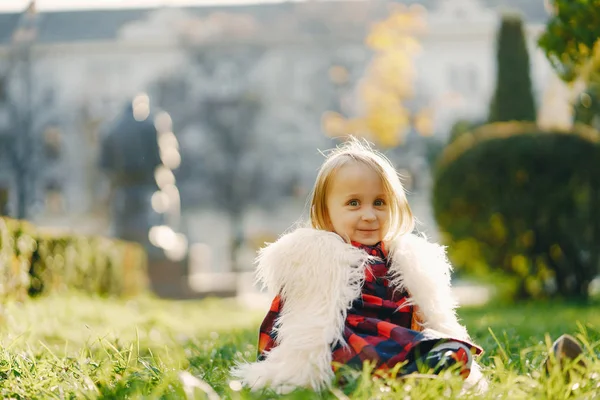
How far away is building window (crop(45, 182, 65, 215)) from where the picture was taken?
136 feet

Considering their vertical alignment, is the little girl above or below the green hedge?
above

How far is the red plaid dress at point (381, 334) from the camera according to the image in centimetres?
271

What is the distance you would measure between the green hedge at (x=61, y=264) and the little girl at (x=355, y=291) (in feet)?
12.3

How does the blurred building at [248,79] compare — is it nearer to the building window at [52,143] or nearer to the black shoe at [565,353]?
the building window at [52,143]

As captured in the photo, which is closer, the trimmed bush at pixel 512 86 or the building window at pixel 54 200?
the trimmed bush at pixel 512 86

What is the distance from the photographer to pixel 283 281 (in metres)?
2.96

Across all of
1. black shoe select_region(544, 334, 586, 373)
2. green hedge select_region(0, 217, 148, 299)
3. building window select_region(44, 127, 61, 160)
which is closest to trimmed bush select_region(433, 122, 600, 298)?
green hedge select_region(0, 217, 148, 299)

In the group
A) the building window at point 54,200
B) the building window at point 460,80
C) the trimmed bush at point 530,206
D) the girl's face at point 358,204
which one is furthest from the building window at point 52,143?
the girl's face at point 358,204

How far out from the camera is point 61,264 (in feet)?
29.4

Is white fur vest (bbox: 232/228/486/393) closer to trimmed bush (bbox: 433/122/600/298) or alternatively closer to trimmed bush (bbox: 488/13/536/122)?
trimmed bush (bbox: 433/122/600/298)

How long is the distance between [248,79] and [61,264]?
104 feet

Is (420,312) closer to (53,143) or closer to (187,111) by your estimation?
(187,111)

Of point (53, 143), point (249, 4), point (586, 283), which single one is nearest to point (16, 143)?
point (53, 143)

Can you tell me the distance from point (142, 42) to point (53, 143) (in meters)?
7.21
